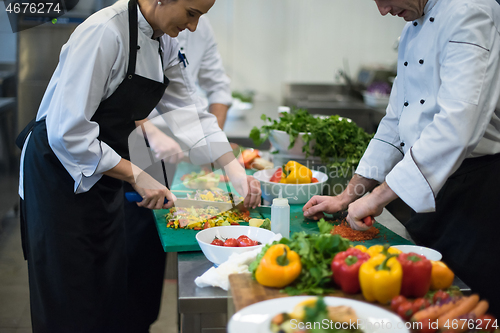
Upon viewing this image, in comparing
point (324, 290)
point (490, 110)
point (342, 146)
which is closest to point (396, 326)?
point (324, 290)

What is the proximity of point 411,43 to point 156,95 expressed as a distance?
955mm

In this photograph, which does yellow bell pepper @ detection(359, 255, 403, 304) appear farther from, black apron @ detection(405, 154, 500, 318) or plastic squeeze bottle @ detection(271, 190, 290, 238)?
black apron @ detection(405, 154, 500, 318)

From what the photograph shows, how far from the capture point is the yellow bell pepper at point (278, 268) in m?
0.97

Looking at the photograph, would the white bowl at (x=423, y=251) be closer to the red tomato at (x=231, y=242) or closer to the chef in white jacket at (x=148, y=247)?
the red tomato at (x=231, y=242)

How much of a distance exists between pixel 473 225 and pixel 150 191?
1.10 metres

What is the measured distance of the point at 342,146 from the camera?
2.18 meters

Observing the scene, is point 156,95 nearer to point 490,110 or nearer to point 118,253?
point 118,253

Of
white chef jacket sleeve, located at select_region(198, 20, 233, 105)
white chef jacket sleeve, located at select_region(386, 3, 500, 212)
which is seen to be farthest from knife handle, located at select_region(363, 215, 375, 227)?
white chef jacket sleeve, located at select_region(198, 20, 233, 105)

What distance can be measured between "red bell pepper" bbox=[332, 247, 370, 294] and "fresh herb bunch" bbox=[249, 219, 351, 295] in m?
0.02

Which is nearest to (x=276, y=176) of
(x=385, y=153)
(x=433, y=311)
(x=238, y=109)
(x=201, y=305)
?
(x=385, y=153)

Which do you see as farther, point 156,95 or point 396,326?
point 156,95

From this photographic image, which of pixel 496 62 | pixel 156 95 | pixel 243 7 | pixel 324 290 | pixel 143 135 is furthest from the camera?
pixel 243 7

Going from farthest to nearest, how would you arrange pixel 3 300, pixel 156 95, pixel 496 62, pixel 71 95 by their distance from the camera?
1. pixel 3 300
2. pixel 156 95
3. pixel 71 95
4. pixel 496 62

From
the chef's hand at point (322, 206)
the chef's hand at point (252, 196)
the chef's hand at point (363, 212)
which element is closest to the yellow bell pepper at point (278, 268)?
the chef's hand at point (363, 212)
